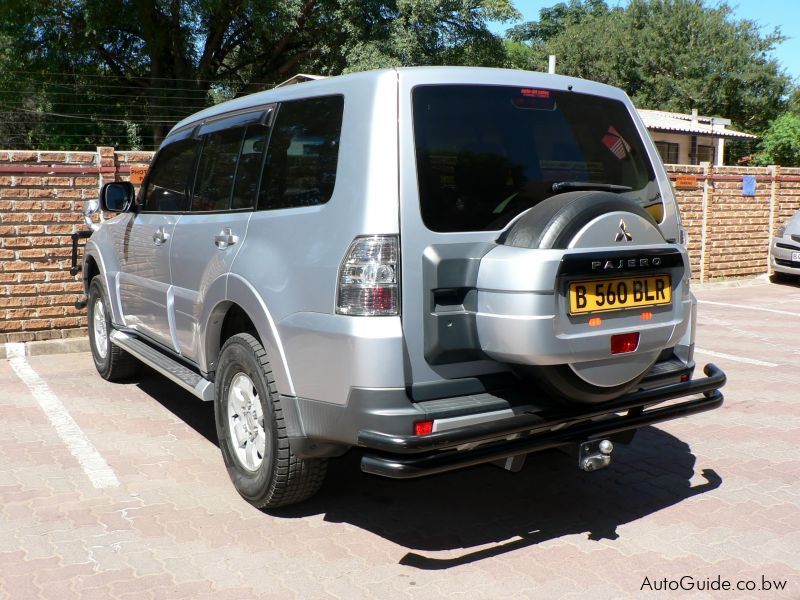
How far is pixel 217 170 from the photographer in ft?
15.1

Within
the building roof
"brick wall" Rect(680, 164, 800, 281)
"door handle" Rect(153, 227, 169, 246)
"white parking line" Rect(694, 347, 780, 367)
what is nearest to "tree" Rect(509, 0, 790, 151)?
the building roof

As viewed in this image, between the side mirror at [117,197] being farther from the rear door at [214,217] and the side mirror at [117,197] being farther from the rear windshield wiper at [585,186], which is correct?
the rear windshield wiper at [585,186]

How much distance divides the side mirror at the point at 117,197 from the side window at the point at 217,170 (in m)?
1.22

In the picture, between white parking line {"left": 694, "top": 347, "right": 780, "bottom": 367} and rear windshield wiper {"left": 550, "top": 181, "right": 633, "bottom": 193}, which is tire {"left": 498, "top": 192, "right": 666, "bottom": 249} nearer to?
rear windshield wiper {"left": 550, "top": 181, "right": 633, "bottom": 193}

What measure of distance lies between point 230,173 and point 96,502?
1.88 metres

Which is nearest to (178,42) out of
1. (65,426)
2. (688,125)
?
(688,125)

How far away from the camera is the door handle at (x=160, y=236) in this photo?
5.08 meters

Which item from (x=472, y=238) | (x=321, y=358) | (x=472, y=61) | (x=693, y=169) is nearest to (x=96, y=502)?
(x=321, y=358)

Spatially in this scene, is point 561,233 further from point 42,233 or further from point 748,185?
point 748,185

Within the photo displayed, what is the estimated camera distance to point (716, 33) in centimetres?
4112

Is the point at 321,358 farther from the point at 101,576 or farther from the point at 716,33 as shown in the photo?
the point at 716,33

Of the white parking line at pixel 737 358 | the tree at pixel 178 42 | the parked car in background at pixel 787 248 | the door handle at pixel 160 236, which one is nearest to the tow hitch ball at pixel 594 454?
the door handle at pixel 160 236

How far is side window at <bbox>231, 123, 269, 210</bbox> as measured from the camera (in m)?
4.11

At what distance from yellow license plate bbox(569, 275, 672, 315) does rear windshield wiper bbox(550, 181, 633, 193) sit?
1.71 ft
